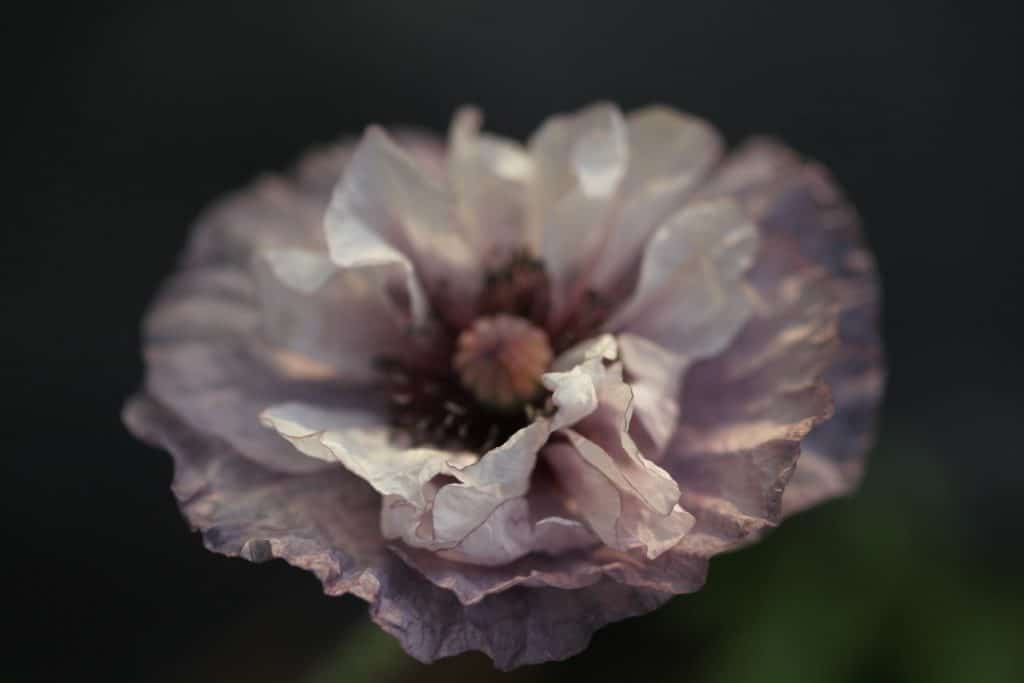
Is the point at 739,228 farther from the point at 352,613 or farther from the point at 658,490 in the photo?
the point at 352,613

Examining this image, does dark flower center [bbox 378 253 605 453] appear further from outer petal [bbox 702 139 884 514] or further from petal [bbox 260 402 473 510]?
outer petal [bbox 702 139 884 514]

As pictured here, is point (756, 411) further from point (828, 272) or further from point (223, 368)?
point (223, 368)

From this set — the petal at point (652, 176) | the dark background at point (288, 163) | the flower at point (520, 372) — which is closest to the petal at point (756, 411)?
the flower at point (520, 372)

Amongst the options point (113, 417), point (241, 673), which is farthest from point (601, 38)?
point (241, 673)

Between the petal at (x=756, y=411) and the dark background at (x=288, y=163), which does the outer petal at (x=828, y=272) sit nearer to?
the petal at (x=756, y=411)

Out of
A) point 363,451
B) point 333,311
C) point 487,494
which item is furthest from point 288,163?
point 487,494

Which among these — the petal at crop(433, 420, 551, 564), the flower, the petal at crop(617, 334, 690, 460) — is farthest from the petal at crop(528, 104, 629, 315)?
the petal at crop(433, 420, 551, 564)
